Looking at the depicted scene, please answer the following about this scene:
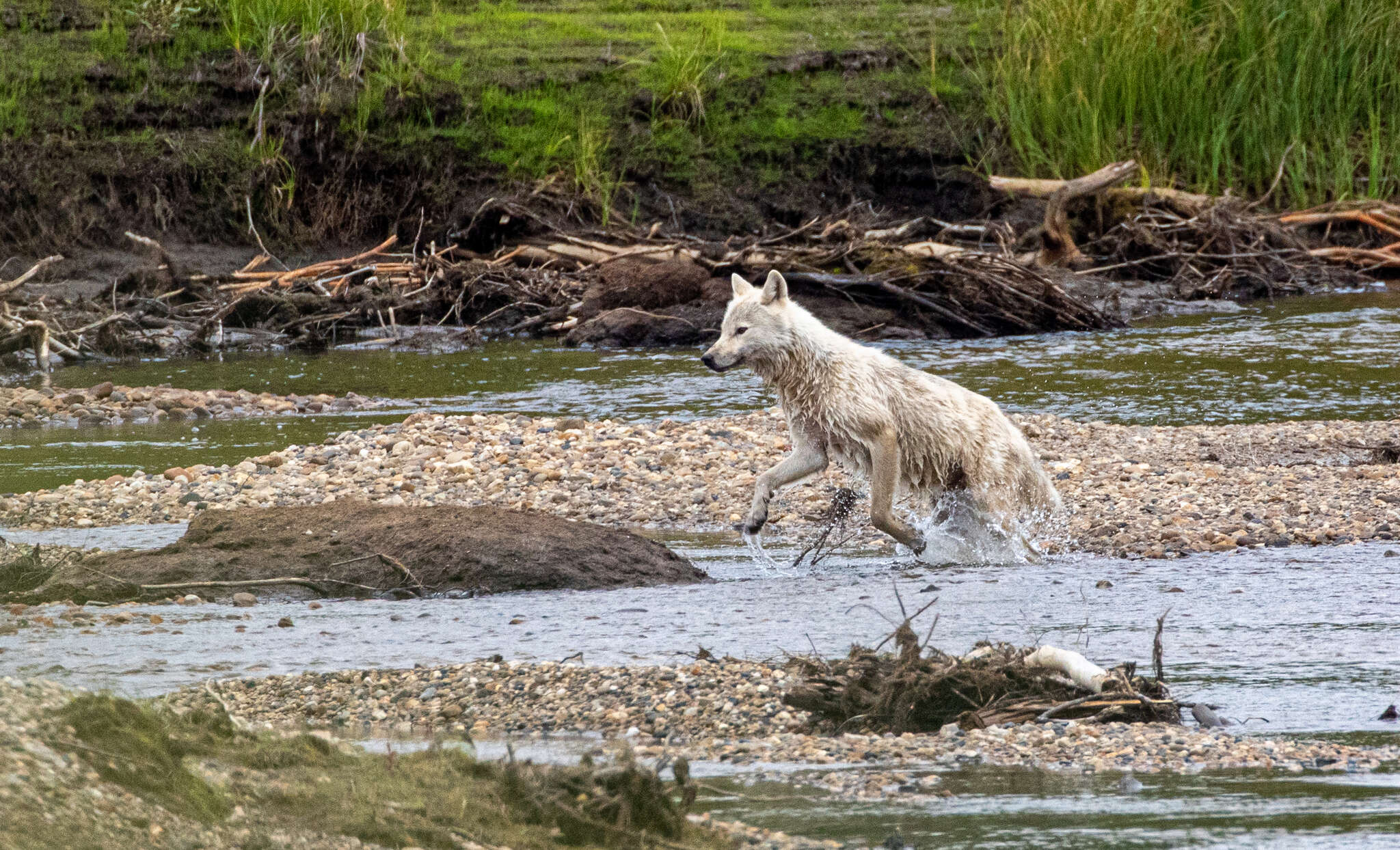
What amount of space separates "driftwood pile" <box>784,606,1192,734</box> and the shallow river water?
385 millimetres

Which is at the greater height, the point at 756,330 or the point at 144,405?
the point at 756,330

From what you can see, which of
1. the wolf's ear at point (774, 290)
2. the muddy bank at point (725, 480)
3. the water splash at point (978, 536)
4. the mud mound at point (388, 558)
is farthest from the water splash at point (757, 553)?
the wolf's ear at point (774, 290)

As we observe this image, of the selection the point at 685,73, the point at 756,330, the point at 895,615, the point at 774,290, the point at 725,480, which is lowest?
the point at 725,480

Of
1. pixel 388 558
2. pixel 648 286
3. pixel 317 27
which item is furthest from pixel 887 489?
pixel 317 27

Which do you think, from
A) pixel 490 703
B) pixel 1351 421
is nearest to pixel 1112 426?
pixel 1351 421

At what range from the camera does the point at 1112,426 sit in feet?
38.3

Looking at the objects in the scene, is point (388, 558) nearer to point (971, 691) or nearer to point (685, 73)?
point (971, 691)

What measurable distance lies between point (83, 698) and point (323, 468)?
6.78m

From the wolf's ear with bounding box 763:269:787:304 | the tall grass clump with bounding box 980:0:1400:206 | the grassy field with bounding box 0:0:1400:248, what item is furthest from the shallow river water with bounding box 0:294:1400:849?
the grassy field with bounding box 0:0:1400:248

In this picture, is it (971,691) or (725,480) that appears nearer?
(971,691)

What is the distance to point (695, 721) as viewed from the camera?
479 cm

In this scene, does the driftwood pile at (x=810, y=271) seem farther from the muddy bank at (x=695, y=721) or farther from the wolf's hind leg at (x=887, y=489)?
the muddy bank at (x=695, y=721)

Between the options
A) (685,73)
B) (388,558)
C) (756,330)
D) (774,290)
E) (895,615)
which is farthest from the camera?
(685,73)

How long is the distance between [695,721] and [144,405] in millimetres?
10454
